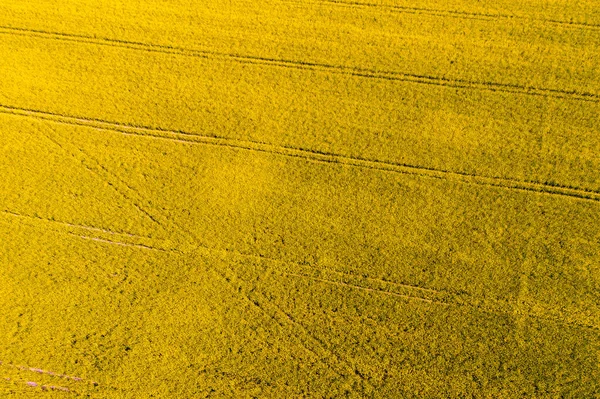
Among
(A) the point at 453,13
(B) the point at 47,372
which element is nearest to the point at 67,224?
(B) the point at 47,372

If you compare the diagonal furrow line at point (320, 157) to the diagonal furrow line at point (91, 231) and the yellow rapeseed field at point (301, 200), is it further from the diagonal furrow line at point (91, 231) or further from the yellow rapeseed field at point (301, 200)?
the diagonal furrow line at point (91, 231)

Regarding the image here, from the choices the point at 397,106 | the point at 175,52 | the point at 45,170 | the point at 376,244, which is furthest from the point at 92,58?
the point at 376,244

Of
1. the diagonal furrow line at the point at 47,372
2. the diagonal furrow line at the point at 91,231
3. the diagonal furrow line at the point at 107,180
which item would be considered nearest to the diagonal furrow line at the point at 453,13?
the diagonal furrow line at the point at 107,180

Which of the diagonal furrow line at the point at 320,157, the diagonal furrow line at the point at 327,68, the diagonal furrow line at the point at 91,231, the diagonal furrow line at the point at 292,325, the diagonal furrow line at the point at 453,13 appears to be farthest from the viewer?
the diagonal furrow line at the point at 453,13

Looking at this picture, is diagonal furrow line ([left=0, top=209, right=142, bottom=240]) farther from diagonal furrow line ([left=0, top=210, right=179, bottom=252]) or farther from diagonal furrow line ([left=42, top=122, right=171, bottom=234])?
diagonal furrow line ([left=42, top=122, right=171, bottom=234])

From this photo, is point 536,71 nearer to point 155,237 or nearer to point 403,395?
point 403,395

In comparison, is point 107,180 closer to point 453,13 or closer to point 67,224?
point 67,224
